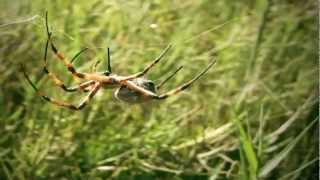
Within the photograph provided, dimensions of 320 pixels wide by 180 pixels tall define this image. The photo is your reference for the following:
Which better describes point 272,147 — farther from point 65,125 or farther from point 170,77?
point 65,125

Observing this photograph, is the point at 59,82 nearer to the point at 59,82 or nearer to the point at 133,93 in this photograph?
the point at 59,82

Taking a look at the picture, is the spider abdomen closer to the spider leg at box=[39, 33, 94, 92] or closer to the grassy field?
the spider leg at box=[39, 33, 94, 92]

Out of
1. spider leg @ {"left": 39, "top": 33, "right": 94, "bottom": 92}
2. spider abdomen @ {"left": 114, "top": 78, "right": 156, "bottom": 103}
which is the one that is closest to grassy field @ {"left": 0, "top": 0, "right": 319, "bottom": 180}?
spider leg @ {"left": 39, "top": 33, "right": 94, "bottom": 92}

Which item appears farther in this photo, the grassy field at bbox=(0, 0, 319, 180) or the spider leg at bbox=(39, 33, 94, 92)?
the grassy field at bbox=(0, 0, 319, 180)

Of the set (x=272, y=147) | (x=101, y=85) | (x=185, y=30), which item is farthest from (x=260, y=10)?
(x=101, y=85)

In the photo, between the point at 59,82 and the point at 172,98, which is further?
the point at 172,98

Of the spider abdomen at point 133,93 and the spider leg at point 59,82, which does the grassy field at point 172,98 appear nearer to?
the spider leg at point 59,82

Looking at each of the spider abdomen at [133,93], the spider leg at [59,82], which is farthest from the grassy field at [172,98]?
the spider abdomen at [133,93]

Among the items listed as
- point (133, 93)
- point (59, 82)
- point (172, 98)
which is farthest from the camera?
point (172, 98)

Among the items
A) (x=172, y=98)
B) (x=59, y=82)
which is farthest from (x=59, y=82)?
(x=172, y=98)

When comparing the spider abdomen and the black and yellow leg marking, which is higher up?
the black and yellow leg marking
